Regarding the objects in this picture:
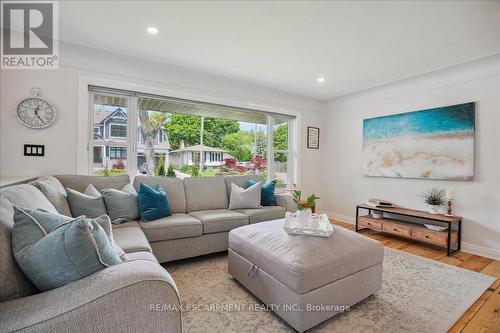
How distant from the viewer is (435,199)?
10.7ft

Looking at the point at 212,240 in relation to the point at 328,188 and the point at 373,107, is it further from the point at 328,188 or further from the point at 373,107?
the point at 373,107

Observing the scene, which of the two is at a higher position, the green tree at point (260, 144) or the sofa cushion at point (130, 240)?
the green tree at point (260, 144)

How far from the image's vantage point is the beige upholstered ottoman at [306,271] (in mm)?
1526

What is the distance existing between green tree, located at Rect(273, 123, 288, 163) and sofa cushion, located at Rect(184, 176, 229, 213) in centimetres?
161

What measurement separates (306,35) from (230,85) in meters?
1.68

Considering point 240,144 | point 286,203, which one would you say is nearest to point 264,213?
point 286,203

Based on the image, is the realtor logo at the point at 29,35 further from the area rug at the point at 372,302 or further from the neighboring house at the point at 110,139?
the area rug at the point at 372,302

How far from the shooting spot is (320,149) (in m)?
5.03

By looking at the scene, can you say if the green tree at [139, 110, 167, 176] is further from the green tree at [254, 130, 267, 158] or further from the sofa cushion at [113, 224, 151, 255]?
the green tree at [254, 130, 267, 158]

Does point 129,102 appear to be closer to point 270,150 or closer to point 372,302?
point 270,150

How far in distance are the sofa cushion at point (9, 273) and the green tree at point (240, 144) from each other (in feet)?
10.7

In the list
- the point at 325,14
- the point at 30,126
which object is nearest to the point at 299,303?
the point at 325,14

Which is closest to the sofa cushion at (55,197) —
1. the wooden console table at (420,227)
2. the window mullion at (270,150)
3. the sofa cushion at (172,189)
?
the sofa cushion at (172,189)

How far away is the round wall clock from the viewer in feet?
8.38
